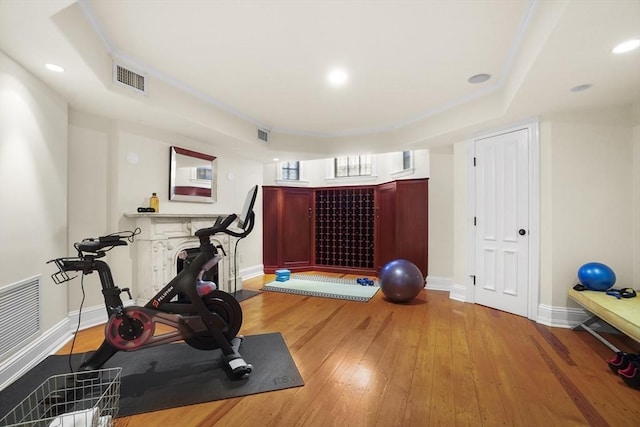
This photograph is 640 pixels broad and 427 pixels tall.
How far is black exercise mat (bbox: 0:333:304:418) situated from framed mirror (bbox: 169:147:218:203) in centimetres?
213

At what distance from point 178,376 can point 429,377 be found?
6.14 ft

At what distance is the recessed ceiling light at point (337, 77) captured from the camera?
9.37ft

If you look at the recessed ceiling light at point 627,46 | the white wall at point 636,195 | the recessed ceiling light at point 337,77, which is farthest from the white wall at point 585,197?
the recessed ceiling light at point 337,77

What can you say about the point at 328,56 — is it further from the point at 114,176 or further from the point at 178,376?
the point at 178,376

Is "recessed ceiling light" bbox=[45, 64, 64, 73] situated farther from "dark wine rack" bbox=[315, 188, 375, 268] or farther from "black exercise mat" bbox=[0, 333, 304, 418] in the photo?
"dark wine rack" bbox=[315, 188, 375, 268]

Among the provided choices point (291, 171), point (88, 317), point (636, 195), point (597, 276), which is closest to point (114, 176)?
point (88, 317)

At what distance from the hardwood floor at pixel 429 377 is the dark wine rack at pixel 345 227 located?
100 inches

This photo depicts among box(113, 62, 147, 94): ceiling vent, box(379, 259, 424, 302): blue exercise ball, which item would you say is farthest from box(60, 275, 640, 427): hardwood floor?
box(113, 62, 147, 94): ceiling vent

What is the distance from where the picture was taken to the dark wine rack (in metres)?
5.82

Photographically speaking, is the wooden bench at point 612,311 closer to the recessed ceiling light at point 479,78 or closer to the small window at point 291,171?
the recessed ceiling light at point 479,78

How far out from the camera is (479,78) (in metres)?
2.96

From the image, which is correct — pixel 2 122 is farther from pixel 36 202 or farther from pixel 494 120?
pixel 494 120

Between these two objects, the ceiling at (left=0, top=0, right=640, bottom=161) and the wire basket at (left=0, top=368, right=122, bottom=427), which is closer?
the wire basket at (left=0, top=368, right=122, bottom=427)

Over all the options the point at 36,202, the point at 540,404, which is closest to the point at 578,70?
the point at 540,404
